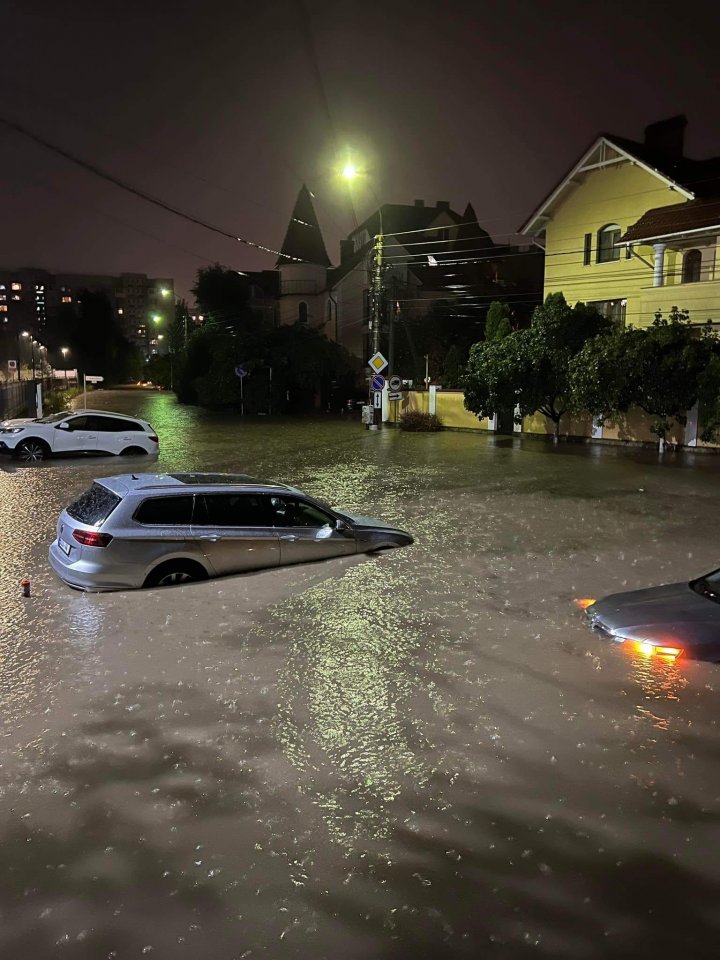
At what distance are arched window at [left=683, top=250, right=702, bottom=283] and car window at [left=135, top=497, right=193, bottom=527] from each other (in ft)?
79.1

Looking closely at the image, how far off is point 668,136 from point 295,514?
31899 mm

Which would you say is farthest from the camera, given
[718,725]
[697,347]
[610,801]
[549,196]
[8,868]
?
[549,196]

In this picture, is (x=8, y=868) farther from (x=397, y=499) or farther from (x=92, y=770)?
(x=397, y=499)

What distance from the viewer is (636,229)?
90.5 feet

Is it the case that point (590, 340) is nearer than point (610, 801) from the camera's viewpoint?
No

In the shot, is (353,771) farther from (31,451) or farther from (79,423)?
(79,423)

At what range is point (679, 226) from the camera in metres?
25.8

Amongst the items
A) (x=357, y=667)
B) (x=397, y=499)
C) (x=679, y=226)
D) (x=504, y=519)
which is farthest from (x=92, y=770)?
(x=679, y=226)

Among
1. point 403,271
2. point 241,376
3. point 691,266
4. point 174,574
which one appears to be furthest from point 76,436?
point 403,271

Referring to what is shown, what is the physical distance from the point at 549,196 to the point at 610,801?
99.9 ft

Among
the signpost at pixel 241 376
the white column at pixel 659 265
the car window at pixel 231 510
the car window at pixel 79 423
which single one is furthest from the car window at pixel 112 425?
the signpost at pixel 241 376

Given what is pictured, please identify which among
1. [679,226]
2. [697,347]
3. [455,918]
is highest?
[679,226]

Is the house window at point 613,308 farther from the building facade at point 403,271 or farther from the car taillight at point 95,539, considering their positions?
the car taillight at point 95,539

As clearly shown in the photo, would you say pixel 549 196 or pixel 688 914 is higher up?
pixel 549 196
